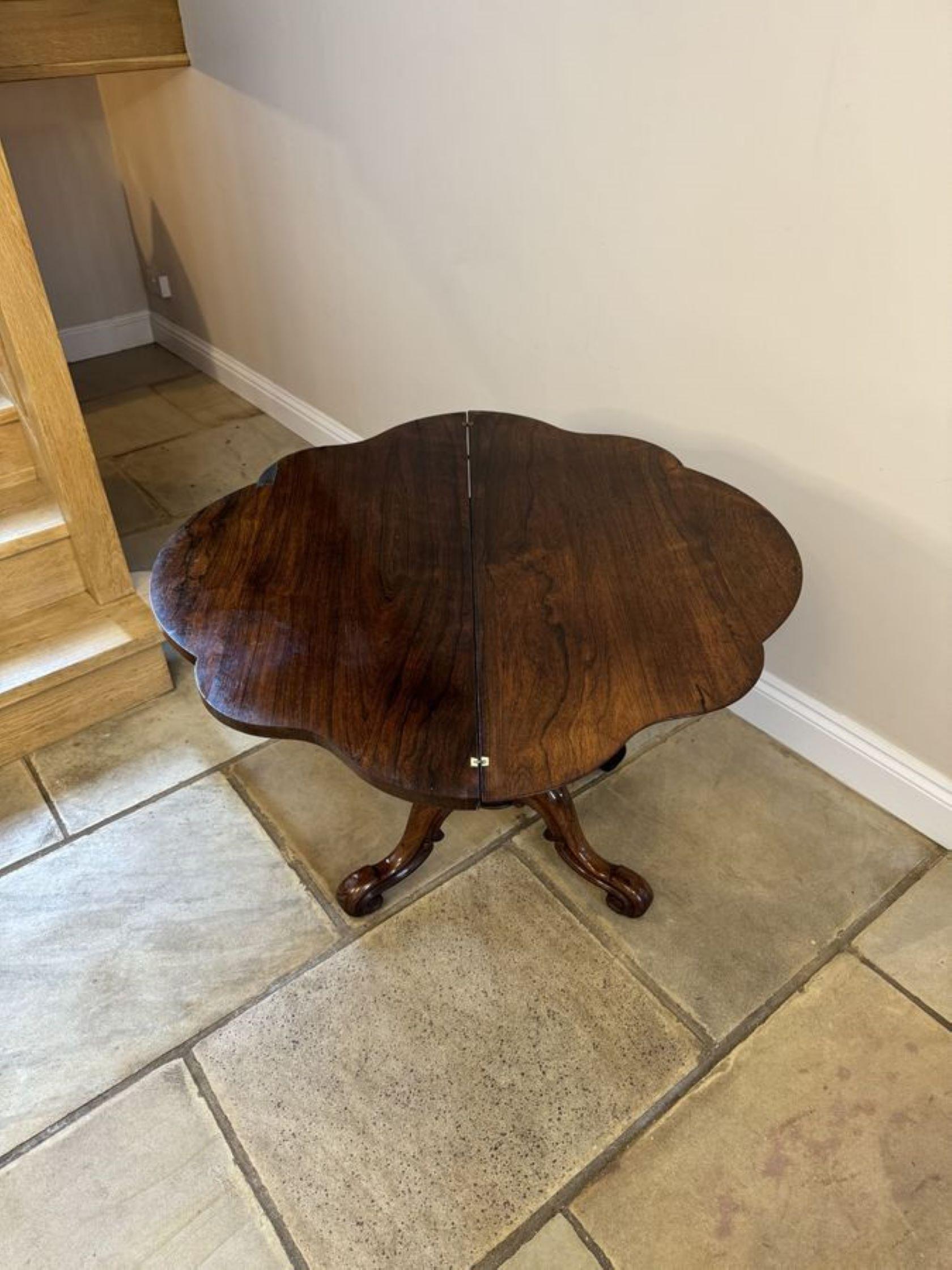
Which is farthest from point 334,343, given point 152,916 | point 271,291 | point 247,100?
point 152,916

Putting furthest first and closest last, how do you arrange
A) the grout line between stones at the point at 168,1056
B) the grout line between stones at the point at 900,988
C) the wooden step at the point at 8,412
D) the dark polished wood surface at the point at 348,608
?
the wooden step at the point at 8,412 < the grout line between stones at the point at 900,988 < the grout line between stones at the point at 168,1056 < the dark polished wood surface at the point at 348,608

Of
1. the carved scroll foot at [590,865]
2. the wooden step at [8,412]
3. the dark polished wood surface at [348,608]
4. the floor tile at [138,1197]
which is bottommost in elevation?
the floor tile at [138,1197]

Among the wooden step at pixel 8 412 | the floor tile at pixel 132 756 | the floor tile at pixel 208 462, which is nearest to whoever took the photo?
the floor tile at pixel 132 756

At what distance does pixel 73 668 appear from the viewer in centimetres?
181

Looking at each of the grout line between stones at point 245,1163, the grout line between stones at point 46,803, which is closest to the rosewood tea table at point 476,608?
the grout line between stones at point 245,1163

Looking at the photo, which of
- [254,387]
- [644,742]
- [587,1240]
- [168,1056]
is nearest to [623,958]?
[587,1240]

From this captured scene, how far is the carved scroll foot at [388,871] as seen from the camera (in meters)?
1.47

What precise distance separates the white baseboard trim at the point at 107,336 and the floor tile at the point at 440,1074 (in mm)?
3002

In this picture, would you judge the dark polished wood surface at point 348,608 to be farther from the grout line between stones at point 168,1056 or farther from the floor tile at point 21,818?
the floor tile at point 21,818

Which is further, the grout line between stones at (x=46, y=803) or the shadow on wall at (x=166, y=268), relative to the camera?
the shadow on wall at (x=166, y=268)

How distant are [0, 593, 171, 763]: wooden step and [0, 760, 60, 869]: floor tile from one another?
0.18 ft

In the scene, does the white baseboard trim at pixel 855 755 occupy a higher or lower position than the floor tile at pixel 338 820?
higher

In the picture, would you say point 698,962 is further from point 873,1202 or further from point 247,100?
point 247,100

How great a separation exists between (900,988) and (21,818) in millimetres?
1589
